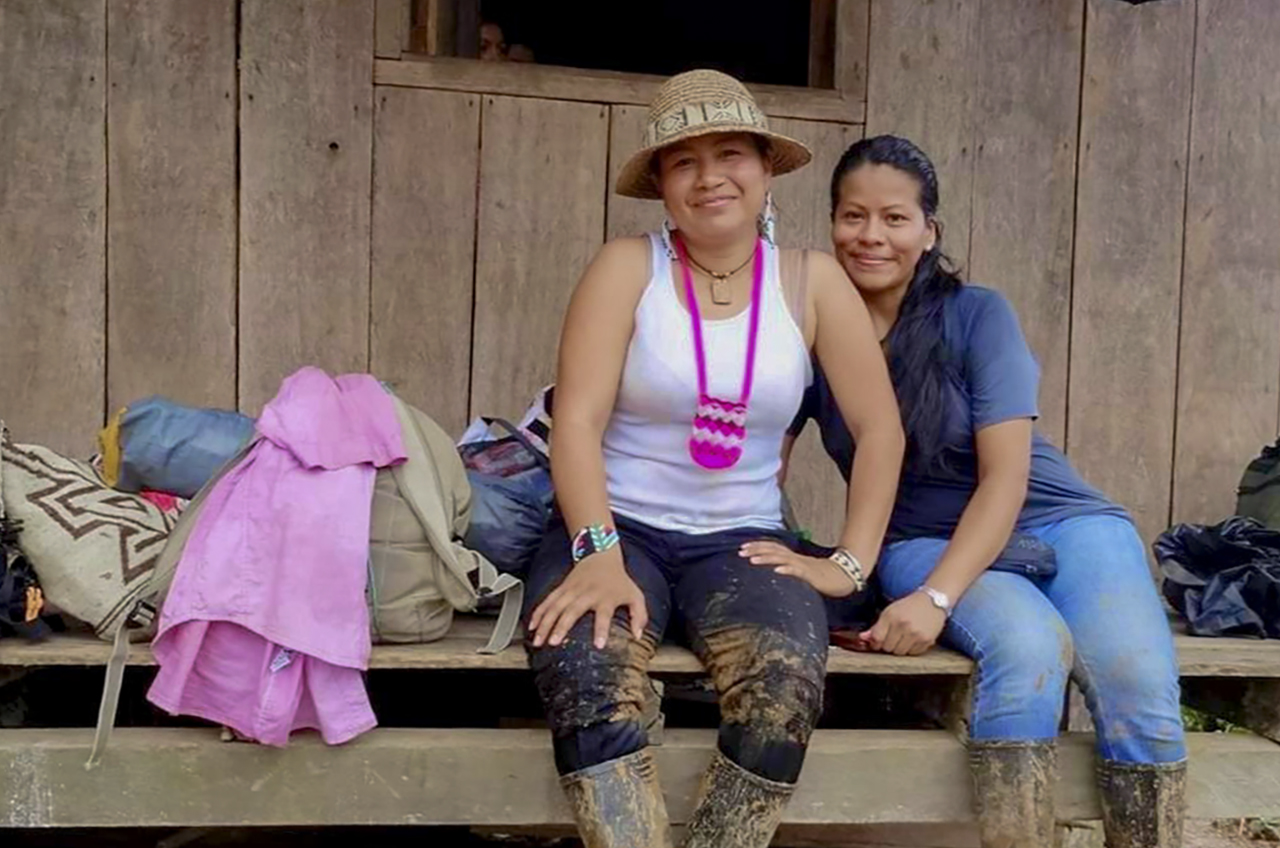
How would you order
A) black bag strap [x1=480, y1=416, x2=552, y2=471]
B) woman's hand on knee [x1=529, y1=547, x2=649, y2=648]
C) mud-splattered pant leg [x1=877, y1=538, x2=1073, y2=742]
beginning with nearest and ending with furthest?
woman's hand on knee [x1=529, y1=547, x2=649, y2=648] → mud-splattered pant leg [x1=877, y1=538, x2=1073, y2=742] → black bag strap [x1=480, y1=416, x2=552, y2=471]

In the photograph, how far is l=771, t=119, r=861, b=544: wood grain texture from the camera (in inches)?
143

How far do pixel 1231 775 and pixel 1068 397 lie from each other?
52.0 inches

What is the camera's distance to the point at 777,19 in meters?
7.97

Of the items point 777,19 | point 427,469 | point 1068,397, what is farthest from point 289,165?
point 777,19

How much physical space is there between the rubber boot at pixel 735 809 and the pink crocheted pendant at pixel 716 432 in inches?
23.2

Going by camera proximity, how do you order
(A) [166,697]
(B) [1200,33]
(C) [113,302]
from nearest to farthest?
(A) [166,697]
(C) [113,302]
(B) [1200,33]

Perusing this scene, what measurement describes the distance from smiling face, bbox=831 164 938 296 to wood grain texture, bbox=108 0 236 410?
63.0 inches

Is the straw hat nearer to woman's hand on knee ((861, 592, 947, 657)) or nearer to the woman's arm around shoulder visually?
the woman's arm around shoulder

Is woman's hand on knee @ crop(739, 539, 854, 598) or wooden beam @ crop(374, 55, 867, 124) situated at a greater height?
wooden beam @ crop(374, 55, 867, 124)

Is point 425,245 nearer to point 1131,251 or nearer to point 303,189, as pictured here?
point 303,189

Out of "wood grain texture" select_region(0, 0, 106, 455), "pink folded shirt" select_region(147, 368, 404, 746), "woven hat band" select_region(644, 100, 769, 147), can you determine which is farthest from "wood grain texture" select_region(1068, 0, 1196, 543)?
"wood grain texture" select_region(0, 0, 106, 455)

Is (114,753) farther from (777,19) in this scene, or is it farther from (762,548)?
(777,19)

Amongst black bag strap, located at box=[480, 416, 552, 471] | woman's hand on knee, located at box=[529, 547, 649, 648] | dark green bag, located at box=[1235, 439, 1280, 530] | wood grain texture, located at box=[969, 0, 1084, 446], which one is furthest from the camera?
wood grain texture, located at box=[969, 0, 1084, 446]

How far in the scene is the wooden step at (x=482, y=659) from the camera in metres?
2.41
